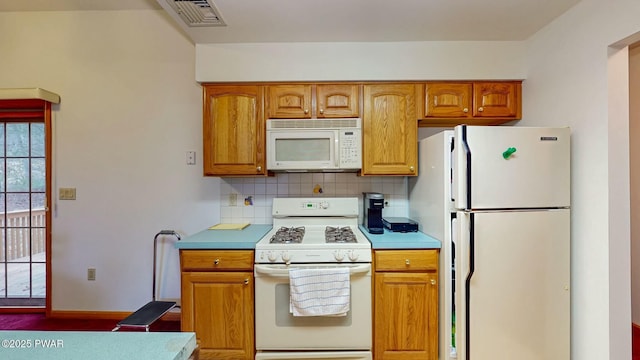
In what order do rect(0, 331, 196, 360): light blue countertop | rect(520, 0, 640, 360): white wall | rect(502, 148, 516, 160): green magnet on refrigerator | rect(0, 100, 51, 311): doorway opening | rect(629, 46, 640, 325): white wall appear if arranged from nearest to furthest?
rect(0, 331, 196, 360): light blue countertop
rect(520, 0, 640, 360): white wall
rect(502, 148, 516, 160): green magnet on refrigerator
rect(629, 46, 640, 325): white wall
rect(0, 100, 51, 311): doorway opening

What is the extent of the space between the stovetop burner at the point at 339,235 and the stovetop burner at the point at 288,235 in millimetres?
206

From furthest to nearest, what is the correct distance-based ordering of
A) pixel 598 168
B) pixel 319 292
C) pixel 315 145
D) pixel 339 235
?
1. pixel 315 145
2. pixel 339 235
3. pixel 319 292
4. pixel 598 168

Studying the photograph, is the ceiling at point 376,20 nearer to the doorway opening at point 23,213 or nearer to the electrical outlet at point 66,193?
the electrical outlet at point 66,193

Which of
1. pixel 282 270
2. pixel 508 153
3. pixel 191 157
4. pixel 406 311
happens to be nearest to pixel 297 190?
pixel 282 270

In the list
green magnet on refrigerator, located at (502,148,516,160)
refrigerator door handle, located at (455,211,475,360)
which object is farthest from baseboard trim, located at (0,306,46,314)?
green magnet on refrigerator, located at (502,148,516,160)

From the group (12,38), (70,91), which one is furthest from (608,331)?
(12,38)

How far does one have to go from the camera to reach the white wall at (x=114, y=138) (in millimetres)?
2580

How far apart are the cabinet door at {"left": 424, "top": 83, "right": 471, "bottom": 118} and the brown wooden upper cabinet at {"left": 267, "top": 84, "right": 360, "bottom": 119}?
2.00 feet

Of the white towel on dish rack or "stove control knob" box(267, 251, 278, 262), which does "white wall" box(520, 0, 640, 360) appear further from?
"stove control knob" box(267, 251, 278, 262)

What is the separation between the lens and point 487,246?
5.74 feet

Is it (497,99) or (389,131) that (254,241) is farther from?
(497,99)

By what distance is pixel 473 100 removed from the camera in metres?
2.30

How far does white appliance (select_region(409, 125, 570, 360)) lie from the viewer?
1.74 metres

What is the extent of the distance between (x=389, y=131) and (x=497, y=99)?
36.4 inches
